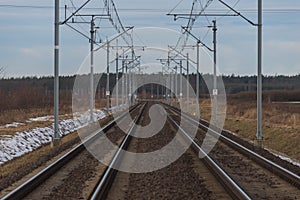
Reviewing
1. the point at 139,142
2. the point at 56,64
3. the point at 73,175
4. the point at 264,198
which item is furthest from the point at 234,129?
the point at 264,198

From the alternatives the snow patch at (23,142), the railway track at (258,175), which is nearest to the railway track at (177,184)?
the railway track at (258,175)

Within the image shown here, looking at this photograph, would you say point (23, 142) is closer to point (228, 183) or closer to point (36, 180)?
point (36, 180)

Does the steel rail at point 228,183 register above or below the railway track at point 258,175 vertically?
above

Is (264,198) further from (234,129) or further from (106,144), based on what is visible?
(234,129)

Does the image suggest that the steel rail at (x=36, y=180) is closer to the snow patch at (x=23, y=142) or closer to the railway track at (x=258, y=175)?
the snow patch at (x=23, y=142)

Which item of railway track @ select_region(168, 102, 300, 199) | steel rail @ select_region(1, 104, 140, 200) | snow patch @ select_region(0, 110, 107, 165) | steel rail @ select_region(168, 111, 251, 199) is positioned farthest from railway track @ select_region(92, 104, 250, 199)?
snow patch @ select_region(0, 110, 107, 165)

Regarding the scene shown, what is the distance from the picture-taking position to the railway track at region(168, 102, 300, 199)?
13219 millimetres

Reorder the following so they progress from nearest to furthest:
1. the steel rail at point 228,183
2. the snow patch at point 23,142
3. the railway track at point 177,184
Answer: the steel rail at point 228,183 → the railway track at point 177,184 → the snow patch at point 23,142

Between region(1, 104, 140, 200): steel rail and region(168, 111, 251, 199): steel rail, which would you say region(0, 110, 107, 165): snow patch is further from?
region(168, 111, 251, 199): steel rail

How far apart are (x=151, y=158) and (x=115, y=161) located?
6.45 feet

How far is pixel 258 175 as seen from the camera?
52.3ft

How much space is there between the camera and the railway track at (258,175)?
13.2 metres

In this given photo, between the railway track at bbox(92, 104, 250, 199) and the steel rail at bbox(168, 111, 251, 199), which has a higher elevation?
the steel rail at bbox(168, 111, 251, 199)

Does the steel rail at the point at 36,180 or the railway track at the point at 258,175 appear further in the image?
the railway track at the point at 258,175
